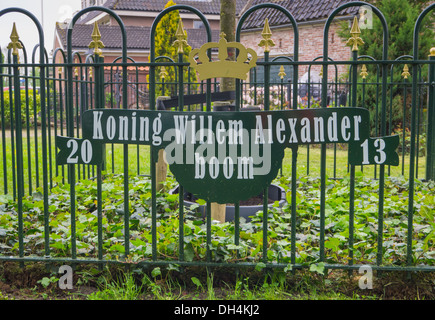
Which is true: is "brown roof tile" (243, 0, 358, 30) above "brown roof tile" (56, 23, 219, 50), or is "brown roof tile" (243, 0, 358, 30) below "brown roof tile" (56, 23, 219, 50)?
below

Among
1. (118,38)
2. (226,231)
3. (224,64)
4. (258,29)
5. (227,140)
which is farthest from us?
(118,38)

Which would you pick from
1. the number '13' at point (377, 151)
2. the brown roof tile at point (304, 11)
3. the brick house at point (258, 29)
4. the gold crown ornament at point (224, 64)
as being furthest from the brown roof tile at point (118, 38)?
the number '13' at point (377, 151)

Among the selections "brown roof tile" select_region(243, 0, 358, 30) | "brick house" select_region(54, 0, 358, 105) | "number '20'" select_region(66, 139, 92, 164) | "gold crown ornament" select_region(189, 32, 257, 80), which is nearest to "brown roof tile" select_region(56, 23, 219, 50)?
"brick house" select_region(54, 0, 358, 105)

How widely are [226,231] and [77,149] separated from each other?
3.85 ft

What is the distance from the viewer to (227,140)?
2832 mm

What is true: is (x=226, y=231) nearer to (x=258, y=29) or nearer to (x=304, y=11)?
(x=304, y=11)

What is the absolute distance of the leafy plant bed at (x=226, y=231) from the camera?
296 cm

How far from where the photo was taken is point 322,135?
2787mm

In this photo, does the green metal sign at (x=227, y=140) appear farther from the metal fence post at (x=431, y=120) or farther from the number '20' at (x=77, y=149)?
the metal fence post at (x=431, y=120)

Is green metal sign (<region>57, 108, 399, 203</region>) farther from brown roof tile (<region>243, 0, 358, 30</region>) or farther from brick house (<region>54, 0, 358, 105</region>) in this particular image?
brown roof tile (<region>243, 0, 358, 30</region>)

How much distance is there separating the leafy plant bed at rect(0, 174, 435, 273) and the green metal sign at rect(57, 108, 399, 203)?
0.41m

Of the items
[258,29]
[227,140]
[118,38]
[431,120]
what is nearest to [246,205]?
[227,140]

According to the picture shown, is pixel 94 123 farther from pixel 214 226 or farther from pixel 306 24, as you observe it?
pixel 306 24

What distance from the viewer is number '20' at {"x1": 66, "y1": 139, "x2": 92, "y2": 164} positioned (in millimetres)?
2904
